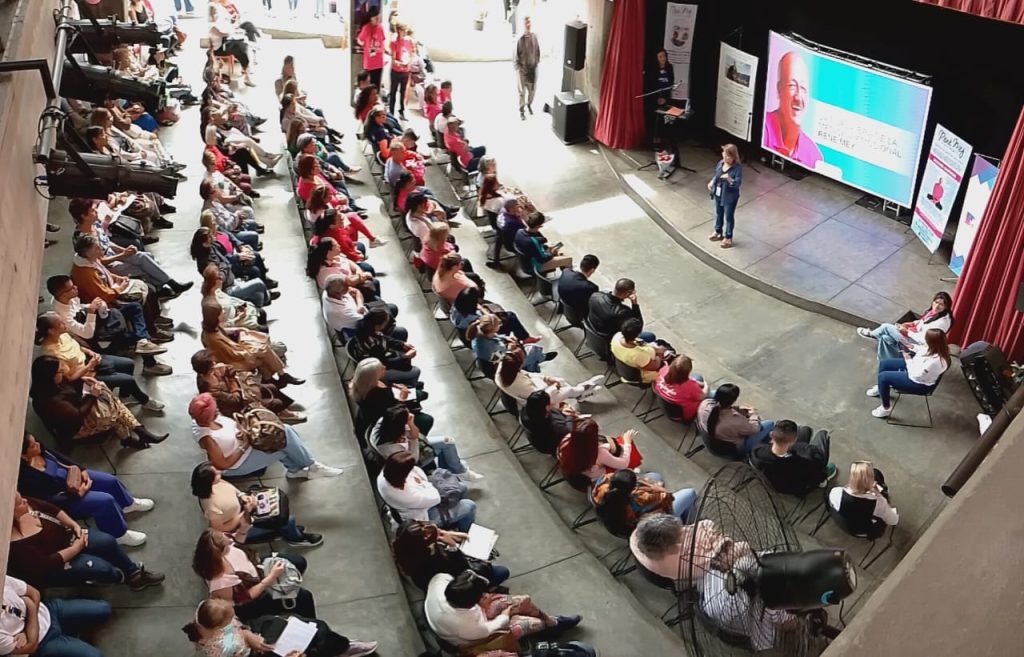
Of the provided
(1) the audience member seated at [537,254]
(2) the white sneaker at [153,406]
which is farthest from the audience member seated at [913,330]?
(2) the white sneaker at [153,406]

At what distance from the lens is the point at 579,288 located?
8.19m

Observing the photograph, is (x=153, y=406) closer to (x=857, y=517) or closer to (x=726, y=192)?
(x=857, y=517)

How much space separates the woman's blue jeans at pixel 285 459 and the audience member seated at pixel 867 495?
3620 millimetres

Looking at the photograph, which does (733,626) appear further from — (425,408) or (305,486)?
(425,408)

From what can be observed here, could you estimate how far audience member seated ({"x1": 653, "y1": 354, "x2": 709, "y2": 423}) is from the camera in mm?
7121

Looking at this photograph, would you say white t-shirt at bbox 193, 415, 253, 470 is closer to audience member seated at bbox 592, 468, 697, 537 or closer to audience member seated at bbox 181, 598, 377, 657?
audience member seated at bbox 181, 598, 377, 657

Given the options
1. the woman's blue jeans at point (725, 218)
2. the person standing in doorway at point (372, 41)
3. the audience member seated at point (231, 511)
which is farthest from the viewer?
the person standing in doorway at point (372, 41)

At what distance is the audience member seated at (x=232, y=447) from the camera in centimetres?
552

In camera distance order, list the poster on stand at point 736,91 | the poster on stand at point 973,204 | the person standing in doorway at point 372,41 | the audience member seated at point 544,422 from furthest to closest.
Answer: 1. the person standing in doorway at point 372,41
2. the poster on stand at point 736,91
3. the poster on stand at point 973,204
4. the audience member seated at point 544,422

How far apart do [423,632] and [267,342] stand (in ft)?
8.64

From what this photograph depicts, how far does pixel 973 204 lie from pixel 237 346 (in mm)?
7087

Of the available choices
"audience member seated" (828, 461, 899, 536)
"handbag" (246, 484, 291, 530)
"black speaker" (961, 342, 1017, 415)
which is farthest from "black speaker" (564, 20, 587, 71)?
"handbag" (246, 484, 291, 530)

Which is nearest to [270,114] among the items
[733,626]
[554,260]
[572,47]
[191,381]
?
[572,47]

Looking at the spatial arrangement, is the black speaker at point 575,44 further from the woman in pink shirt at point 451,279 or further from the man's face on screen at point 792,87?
the woman in pink shirt at point 451,279
